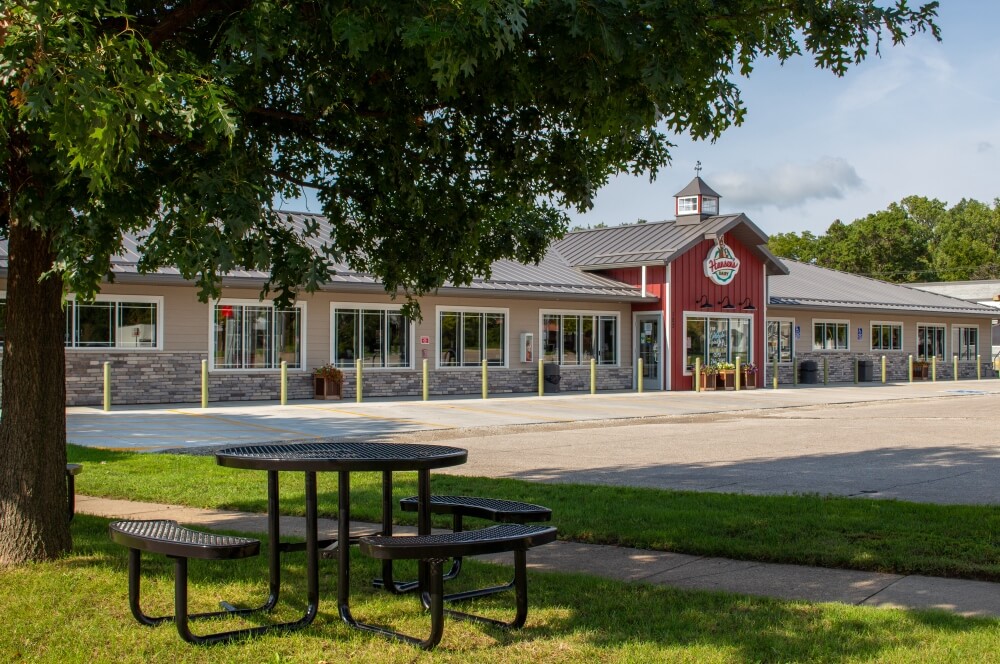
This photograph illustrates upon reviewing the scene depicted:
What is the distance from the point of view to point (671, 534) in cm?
784

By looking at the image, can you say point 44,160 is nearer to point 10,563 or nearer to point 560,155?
point 10,563

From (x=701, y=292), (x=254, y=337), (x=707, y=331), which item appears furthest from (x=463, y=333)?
(x=707, y=331)

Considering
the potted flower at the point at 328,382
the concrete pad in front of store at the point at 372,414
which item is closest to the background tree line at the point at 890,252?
the concrete pad in front of store at the point at 372,414

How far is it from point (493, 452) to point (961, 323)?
36361 mm

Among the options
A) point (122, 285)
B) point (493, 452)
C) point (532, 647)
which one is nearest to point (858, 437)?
point (493, 452)

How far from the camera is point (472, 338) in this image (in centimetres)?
2852

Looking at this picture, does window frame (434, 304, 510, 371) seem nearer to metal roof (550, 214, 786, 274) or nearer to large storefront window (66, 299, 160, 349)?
metal roof (550, 214, 786, 274)

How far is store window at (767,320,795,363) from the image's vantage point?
3619cm

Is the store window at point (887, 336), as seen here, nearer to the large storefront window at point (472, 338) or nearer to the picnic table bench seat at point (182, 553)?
the large storefront window at point (472, 338)

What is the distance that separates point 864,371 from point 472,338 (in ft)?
58.4

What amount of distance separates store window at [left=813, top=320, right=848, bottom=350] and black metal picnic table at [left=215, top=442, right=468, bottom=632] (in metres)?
33.9

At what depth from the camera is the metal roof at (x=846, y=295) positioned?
36688 mm

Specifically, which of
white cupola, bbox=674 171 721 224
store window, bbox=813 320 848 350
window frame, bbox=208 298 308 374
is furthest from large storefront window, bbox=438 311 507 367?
store window, bbox=813 320 848 350

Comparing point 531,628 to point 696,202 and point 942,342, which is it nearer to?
point 696,202
